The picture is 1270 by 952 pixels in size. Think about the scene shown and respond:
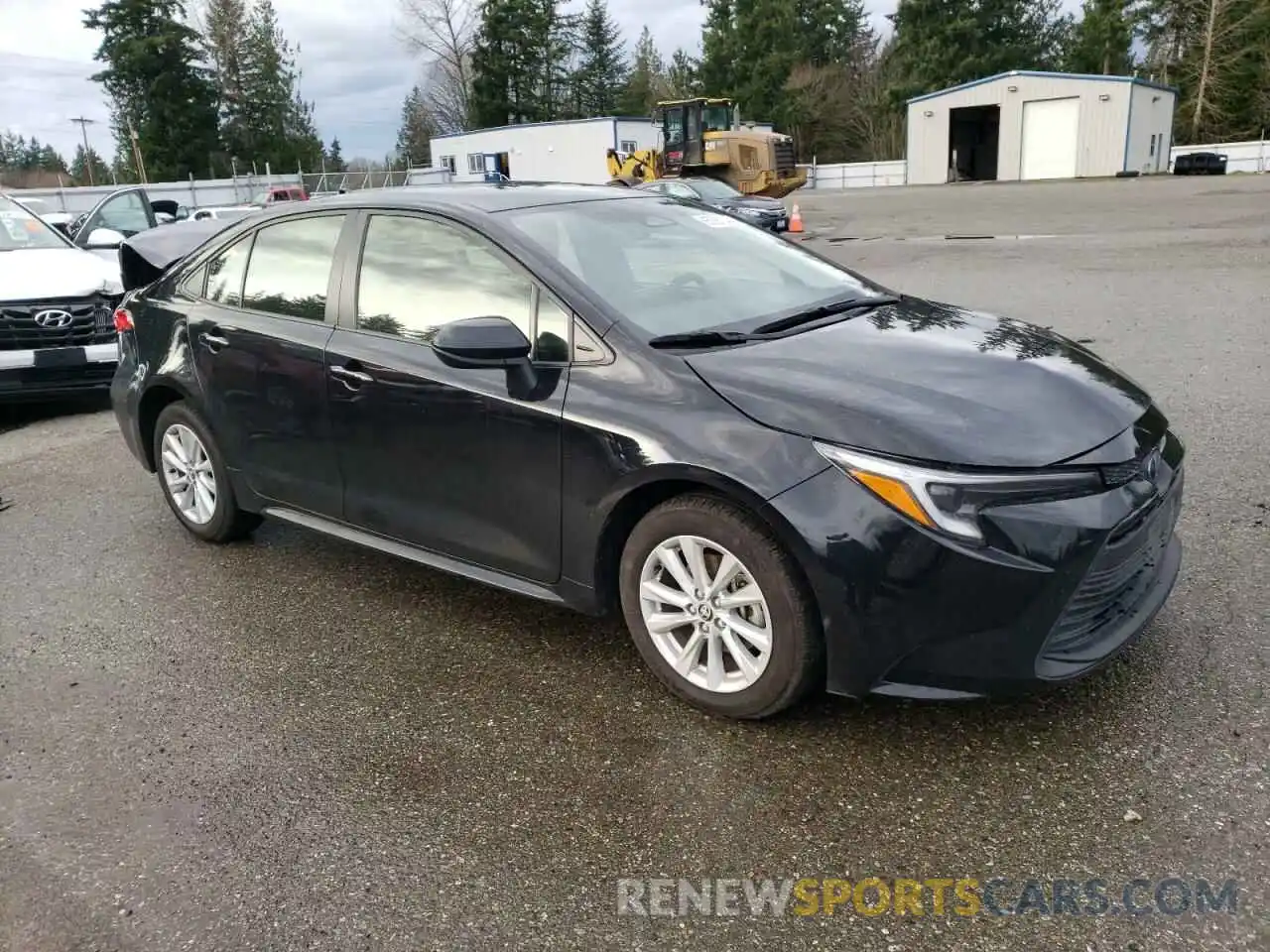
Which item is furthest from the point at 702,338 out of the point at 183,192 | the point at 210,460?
the point at 183,192

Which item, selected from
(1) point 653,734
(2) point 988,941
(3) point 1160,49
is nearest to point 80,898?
(1) point 653,734

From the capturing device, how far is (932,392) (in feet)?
9.76

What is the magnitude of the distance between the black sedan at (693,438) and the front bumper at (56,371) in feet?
12.4

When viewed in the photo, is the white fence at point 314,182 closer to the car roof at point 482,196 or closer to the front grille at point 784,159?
the front grille at point 784,159

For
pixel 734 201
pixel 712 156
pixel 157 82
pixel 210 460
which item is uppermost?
pixel 157 82

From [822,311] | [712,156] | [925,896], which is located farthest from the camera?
[712,156]

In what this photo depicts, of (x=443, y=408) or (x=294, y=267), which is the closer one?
(x=443, y=408)

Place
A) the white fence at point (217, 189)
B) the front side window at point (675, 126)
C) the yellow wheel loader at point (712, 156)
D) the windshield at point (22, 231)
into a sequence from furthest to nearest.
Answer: the white fence at point (217, 189) → the front side window at point (675, 126) → the yellow wheel loader at point (712, 156) → the windshield at point (22, 231)

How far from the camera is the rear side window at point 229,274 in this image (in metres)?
4.55

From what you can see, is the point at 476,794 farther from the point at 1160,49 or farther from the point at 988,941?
the point at 1160,49

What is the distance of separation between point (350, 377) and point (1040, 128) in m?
51.2

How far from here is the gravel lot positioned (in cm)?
244

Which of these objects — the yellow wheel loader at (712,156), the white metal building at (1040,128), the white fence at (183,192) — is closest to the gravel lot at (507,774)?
the yellow wheel loader at (712,156)

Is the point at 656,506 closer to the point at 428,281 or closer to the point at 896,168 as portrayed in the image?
the point at 428,281
